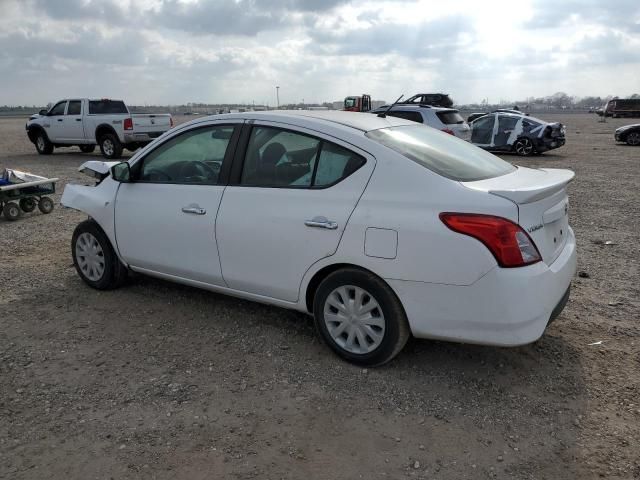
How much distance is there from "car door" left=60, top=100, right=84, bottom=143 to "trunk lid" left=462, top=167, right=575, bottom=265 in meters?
16.9

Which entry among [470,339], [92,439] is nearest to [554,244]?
[470,339]

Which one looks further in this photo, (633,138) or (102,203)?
(633,138)

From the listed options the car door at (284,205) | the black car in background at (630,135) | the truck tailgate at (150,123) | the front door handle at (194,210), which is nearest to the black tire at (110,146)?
the truck tailgate at (150,123)

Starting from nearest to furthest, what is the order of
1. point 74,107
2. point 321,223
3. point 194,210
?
point 321,223 < point 194,210 < point 74,107

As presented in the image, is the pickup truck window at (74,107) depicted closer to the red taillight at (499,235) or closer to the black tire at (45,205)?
the black tire at (45,205)

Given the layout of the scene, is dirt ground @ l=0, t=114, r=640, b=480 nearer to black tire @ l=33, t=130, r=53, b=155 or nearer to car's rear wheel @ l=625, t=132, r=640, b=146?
black tire @ l=33, t=130, r=53, b=155

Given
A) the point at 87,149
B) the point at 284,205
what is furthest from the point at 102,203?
the point at 87,149

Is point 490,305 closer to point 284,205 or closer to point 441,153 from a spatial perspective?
point 441,153

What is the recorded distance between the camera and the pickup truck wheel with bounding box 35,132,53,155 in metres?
19.0

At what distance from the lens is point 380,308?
3412 millimetres

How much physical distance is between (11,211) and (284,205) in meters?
6.37

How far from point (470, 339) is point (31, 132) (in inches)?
782

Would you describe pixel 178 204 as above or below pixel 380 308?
above

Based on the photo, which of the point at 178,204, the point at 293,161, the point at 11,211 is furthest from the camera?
the point at 11,211
